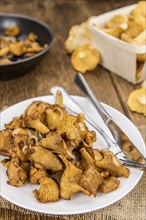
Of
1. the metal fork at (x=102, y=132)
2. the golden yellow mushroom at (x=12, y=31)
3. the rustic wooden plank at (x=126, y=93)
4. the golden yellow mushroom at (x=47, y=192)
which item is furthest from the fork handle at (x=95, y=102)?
the golden yellow mushroom at (x=12, y=31)

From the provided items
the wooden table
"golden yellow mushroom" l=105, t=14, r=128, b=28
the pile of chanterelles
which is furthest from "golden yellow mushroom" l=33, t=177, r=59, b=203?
A: "golden yellow mushroom" l=105, t=14, r=128, b=28

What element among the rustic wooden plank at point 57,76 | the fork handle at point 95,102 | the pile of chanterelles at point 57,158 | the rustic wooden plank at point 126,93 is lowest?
the rustic wooden plank at point 57,76

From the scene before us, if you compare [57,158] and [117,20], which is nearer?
[57,158]

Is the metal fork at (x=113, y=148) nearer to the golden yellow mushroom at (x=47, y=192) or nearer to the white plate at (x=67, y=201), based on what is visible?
the white plate at (x=67, y=201)

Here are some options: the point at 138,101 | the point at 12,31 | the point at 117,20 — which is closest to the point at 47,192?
the point at 138,101

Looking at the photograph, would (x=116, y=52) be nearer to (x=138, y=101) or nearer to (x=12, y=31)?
(x=138, y=101)

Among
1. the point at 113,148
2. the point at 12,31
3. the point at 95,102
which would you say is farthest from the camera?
the point at 12,31
